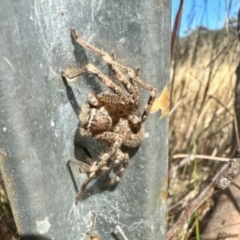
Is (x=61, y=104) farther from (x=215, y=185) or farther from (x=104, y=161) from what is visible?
(x=215, y=185)

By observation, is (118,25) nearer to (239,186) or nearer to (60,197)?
(60,197)

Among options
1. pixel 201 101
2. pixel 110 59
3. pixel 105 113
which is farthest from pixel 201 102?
pixel 110 59

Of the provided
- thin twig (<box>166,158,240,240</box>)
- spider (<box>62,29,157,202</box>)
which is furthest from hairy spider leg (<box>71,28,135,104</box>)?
thin twig (<box>166,158,240,240</box>)

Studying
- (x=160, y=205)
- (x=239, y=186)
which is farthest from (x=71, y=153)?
(x=239, y=186)

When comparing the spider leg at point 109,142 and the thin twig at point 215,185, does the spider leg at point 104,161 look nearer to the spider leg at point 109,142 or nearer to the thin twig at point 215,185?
the spider leg at point 109,142

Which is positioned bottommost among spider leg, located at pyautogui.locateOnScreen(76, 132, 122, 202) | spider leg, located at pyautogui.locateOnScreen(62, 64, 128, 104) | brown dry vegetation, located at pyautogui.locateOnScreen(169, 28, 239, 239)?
brown dry vegetation, located at pyautogui.locateOnScreen(169, 28, 239, 239)

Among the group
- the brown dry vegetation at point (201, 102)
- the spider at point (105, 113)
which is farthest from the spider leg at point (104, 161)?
the brown dry vegetation at point (201, 102)

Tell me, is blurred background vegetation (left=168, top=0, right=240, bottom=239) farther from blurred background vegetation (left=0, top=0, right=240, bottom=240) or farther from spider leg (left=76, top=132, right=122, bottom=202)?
spider leg (left=76, top=132, right=122, bottom=202)
